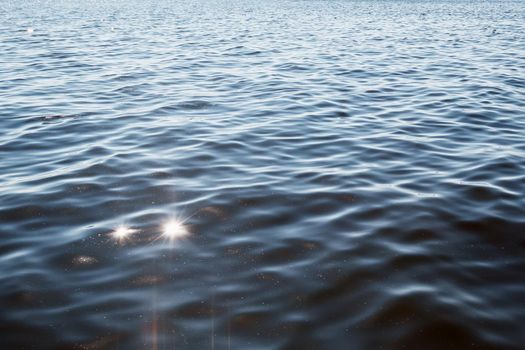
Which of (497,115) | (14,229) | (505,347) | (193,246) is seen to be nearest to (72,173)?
(14,229)

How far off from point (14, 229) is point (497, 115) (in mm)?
10277

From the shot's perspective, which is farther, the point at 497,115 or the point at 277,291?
the point at 497,115

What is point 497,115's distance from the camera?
10.8 meters

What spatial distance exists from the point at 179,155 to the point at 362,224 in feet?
12.5

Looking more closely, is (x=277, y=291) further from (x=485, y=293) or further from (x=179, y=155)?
(x=179, y=155)

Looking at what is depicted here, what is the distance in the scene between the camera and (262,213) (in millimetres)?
6238

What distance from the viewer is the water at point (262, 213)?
4.26m

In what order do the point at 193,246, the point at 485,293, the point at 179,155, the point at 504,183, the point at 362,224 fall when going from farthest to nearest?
the point at 179,155, the point at 504,183, the point at 362,224, the point at 193,246, the point at 485,293

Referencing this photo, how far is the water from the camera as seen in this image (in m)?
4.26

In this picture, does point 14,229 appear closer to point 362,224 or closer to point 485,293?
point 362,224

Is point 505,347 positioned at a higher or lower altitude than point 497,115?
higher

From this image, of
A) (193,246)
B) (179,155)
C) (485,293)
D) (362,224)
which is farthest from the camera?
(179,155)

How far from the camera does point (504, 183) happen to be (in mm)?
7109

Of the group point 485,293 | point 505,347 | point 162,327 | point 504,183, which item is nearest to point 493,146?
point 504,183
